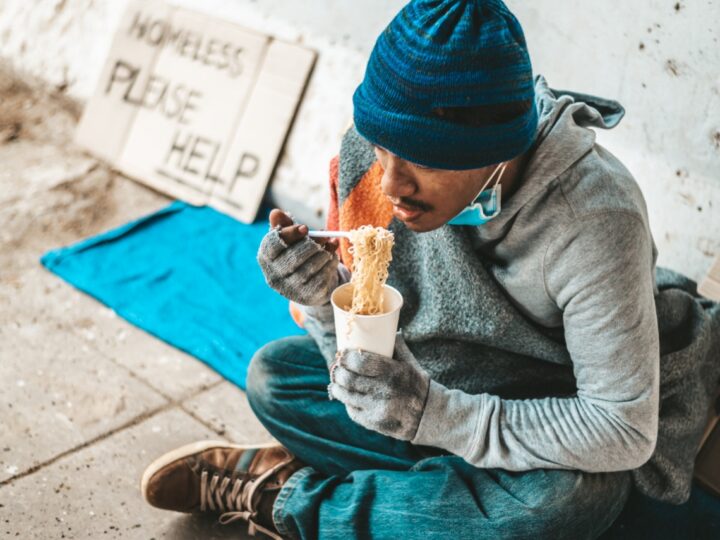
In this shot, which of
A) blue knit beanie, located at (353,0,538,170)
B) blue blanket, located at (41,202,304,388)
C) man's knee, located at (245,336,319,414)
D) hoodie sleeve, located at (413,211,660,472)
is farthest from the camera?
blue blanket, located at (41,202,304,388)

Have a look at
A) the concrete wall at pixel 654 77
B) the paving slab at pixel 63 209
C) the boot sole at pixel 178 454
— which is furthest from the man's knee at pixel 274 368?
the paving slab at pixel 63 209

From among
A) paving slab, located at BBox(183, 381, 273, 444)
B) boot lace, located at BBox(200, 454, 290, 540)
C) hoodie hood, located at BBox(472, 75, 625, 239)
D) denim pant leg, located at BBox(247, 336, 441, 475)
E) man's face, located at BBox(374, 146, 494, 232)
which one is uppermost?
hoodie hood, located at BBox(472, 75, 625, 239)

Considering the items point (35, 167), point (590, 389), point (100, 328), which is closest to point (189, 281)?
point (100, 328)

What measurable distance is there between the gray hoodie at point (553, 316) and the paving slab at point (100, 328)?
3.80 feet

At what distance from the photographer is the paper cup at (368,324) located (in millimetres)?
1532

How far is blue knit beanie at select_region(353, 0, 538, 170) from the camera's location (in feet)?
4.52

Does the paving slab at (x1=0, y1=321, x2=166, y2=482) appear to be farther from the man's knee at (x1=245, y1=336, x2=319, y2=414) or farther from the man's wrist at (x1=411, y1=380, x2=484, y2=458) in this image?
the man's wrist at (x1=411, y1=380, x2=484, y2=458)

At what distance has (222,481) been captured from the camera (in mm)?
2055

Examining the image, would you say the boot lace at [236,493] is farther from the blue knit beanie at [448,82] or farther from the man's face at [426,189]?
the blue knit beanie at [448,82]

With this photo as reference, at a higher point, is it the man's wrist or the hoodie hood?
the hoodie hood

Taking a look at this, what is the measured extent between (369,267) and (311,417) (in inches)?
26.0

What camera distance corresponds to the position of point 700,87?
2389 mm

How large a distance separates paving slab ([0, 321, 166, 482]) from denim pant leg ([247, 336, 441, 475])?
1.99ft

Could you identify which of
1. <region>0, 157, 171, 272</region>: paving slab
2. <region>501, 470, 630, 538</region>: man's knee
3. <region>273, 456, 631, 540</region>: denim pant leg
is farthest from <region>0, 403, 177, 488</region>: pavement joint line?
<region>501, 470, 630, 538</region>: man's knee
